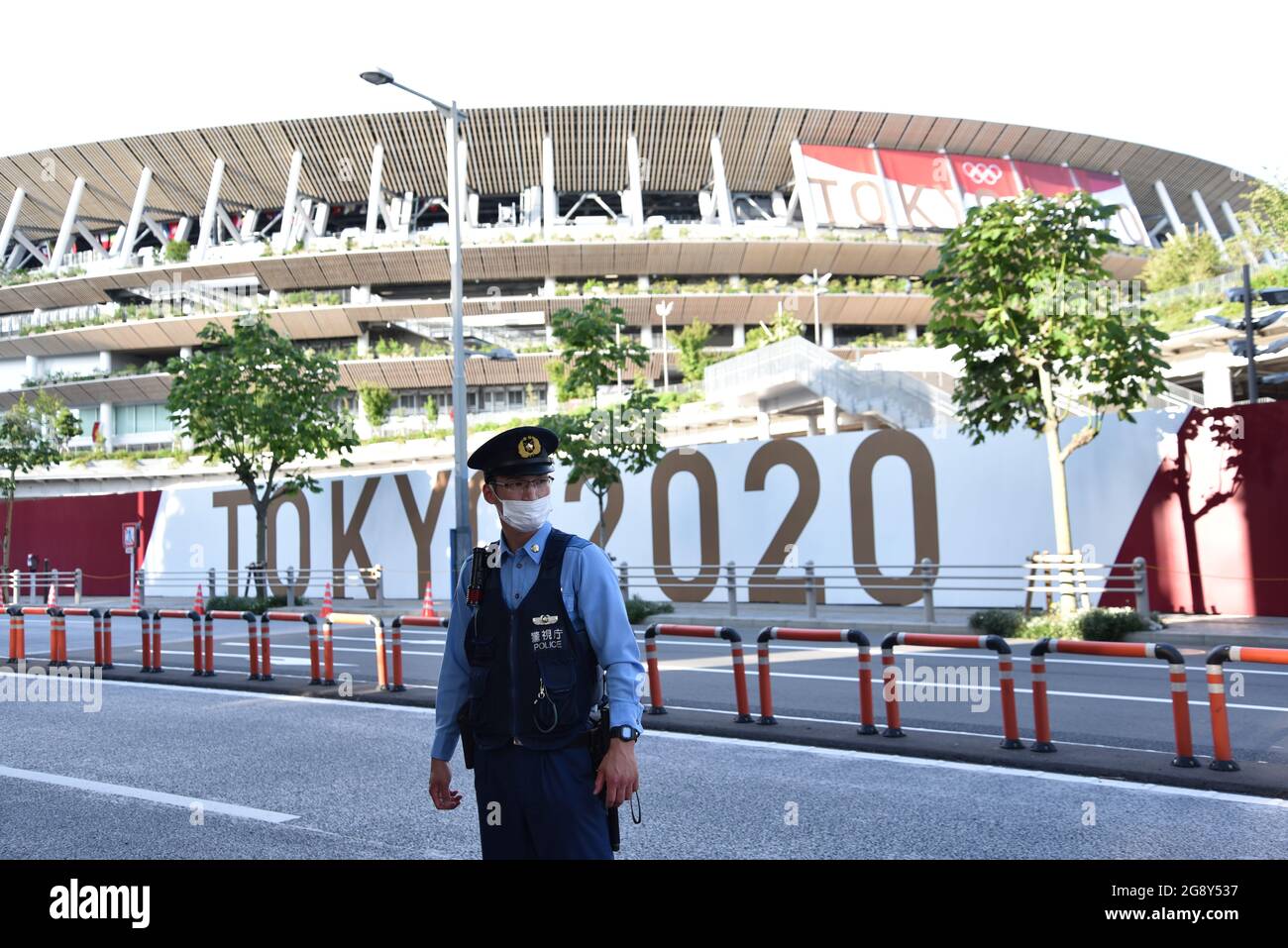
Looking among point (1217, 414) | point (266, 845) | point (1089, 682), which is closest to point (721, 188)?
point (1217, 414)

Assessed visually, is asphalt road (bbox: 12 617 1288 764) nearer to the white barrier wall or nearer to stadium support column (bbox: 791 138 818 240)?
the white barrier wall

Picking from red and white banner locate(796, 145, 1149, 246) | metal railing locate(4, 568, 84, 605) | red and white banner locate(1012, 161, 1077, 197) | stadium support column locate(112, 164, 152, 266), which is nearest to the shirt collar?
metal railing locate(4, 568, 84, 605)

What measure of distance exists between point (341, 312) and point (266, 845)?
57.3m

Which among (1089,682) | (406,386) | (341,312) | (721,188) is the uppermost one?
(721,188)

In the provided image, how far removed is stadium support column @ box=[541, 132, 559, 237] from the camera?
198 feet

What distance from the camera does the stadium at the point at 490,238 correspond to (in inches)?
2336

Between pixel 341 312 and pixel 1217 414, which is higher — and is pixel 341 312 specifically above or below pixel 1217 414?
above

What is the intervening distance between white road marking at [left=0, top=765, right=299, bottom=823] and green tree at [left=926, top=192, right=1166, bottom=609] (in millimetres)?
13343

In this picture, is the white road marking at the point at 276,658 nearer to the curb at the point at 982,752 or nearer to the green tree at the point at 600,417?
the curb at the point at 982,752

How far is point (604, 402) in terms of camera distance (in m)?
44.1

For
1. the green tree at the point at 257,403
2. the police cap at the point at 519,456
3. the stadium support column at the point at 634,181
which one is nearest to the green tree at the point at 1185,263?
the stadium support column at the point at 634,181

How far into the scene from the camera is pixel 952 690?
1152cm
